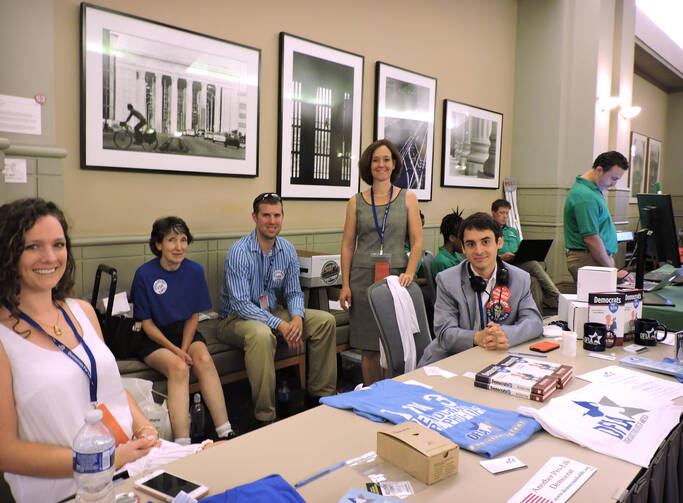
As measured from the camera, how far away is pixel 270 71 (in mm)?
4258

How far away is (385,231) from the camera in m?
3.20

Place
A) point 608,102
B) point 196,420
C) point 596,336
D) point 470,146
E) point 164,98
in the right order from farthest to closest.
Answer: point 608,102 < point 470,146 < point 164,98 < point 196,420 < point 596,336

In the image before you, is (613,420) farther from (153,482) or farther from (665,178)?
(665,178)

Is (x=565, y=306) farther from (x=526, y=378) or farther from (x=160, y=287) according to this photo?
(x=160, y=287)

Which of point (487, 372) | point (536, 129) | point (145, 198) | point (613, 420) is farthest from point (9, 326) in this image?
point (536, 129)

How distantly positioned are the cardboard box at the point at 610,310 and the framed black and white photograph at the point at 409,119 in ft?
10.9

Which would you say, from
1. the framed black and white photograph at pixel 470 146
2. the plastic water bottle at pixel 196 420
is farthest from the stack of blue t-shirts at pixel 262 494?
the framed black and white photograph at pixel 470 146

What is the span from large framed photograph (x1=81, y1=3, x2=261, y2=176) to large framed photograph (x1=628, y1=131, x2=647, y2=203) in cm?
872

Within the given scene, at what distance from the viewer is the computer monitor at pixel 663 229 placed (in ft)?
10.3

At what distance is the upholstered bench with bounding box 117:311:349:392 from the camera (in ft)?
9.33

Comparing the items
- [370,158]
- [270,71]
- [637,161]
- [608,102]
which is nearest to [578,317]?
[370,158]

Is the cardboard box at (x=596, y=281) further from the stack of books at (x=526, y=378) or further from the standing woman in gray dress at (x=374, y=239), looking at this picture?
the standing woman in gray dress at (x=374, y=239)

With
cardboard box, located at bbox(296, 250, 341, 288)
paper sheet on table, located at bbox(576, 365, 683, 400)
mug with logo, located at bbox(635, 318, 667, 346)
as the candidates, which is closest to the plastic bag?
cardboard box, located at bbox(296, 250, 341, 288)

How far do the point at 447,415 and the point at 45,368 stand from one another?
44.3 inches
